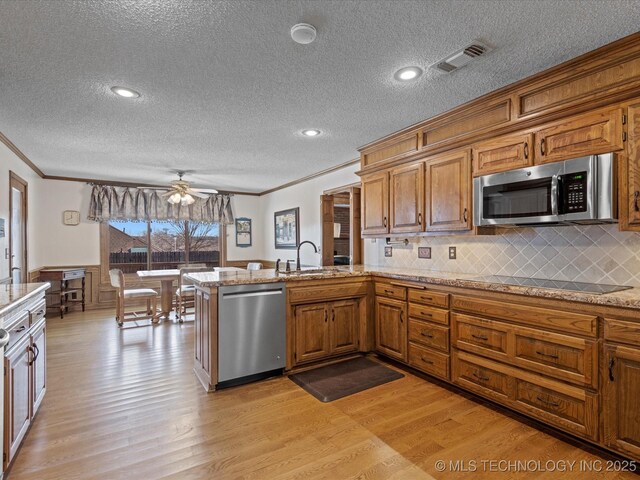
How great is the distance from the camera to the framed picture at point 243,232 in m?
7.90

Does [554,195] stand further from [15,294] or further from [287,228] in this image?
[287,228]

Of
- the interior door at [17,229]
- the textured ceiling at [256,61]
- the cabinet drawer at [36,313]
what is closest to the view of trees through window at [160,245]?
the interior door at [17,229]

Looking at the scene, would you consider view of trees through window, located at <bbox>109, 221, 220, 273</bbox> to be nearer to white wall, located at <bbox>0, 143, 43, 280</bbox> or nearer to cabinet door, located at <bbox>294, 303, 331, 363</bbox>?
white wall, located at <bbox>0, 143, 43, 280</bbox>

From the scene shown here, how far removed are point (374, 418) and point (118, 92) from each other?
3097 millimetres

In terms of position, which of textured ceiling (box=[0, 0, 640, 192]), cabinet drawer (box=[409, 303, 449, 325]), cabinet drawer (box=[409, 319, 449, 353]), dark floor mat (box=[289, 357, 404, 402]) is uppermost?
textured ceiling (box=[0, 0, 640, 192])

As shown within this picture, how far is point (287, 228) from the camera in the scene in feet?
22.6

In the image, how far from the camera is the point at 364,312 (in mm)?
3590

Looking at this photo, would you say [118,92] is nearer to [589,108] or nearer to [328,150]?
[328,150]

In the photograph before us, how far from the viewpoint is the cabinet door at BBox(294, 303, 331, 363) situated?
10.6 feet

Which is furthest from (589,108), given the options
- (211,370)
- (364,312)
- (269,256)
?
(269,256)

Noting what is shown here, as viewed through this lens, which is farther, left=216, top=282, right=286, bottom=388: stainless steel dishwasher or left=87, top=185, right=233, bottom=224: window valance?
left=87, top=185, right=233, bottom=224: window valance

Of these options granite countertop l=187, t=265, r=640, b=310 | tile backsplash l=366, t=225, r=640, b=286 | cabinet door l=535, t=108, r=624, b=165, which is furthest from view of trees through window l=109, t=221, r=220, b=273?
cabinet door l=535, t=108, r=624, b=165

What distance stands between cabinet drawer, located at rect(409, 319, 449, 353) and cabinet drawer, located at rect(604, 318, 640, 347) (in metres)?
1.08

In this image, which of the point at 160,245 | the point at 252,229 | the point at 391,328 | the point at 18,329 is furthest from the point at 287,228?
the point at 18,329
